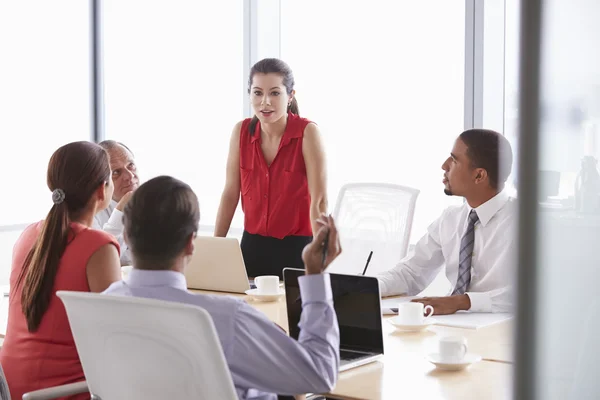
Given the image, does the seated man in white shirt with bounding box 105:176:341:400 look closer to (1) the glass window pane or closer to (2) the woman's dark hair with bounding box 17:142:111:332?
(2) the woman's dark hair with bounding box 17:142:111:332

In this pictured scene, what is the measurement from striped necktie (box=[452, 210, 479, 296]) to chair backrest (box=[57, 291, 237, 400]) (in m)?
1.45

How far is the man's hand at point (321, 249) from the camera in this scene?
1642 millimetres

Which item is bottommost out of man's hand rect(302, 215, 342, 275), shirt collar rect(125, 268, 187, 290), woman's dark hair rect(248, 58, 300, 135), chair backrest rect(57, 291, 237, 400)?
chair backrest rect(57, 291, 237, 400)

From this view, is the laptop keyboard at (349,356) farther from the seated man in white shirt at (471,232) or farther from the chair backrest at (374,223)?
the chair backrest at (374,223)

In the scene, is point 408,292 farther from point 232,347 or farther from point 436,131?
point 436,131

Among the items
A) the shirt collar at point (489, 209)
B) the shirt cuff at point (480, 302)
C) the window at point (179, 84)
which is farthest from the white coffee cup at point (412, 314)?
the window at point (179, 84)

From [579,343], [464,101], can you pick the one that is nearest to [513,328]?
[579,343]

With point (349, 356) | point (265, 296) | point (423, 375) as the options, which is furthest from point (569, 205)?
point (265, 296)

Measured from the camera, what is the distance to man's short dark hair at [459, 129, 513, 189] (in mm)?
2895

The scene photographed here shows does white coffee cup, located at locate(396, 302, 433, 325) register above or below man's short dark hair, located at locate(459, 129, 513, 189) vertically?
below

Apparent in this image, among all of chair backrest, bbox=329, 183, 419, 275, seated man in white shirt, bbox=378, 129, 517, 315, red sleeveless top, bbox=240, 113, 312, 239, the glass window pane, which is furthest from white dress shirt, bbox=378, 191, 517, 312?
the glass window pane

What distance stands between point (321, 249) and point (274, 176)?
1952mm

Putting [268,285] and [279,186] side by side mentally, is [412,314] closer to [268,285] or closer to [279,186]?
[268,285]

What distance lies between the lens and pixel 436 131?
4.66 meters
